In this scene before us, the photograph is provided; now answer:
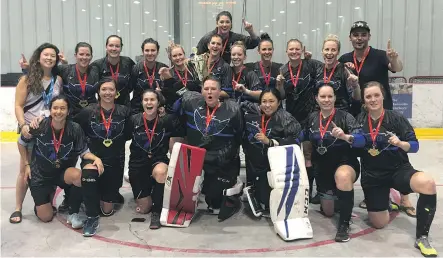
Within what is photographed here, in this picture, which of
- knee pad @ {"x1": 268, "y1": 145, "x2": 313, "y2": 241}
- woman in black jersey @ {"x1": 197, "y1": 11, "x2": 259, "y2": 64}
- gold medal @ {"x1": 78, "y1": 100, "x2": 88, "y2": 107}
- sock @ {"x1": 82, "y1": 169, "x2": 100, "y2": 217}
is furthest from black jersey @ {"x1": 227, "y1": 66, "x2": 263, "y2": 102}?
sock @ {"x1": 82, "y1": 169, "x2": 100, "y2": 217}

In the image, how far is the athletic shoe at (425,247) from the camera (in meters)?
2.71

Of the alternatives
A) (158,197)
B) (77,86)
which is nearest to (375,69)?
(158,197)

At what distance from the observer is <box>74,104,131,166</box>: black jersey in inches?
134

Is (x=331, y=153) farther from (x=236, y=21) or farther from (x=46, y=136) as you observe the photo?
(x=236, y=21)

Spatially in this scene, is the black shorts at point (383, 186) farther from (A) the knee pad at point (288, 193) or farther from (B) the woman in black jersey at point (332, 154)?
(A) the knee pad at point (288, 193)

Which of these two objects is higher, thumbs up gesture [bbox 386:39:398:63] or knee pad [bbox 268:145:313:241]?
thumbs up gesture [bbox 386:39:398:63]

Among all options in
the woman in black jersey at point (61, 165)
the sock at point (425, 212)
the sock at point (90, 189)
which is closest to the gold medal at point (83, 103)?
the woman in black jersey at point (61, 165)

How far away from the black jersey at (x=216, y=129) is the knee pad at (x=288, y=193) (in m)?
0.46

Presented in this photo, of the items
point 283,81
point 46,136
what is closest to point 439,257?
point 283,81

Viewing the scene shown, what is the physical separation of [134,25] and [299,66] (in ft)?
20.0

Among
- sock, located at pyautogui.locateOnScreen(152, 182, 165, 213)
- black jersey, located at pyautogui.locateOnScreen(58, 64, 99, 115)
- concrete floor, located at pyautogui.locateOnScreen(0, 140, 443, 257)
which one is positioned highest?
black jersey, located at pyautogui.locateOnScreen(58, 64, 99, 115)

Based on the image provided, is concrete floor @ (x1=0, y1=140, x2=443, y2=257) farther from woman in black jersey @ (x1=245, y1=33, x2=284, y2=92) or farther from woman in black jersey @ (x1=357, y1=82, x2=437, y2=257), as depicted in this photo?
woman in black jersey @ (x1=245, y1=33, x2=284, y2=92)

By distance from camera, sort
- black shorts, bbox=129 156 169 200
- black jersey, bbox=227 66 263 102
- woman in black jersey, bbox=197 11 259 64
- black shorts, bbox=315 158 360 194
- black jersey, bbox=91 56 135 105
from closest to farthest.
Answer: black shorts, bbox=315 158 360 194, black shorts, bbox=129 156 169 200, black jersey, bbox=227 66 263 102, black jersey, bbox=91 56 135 105, woman in black jersey, bbox=197 11 259 64

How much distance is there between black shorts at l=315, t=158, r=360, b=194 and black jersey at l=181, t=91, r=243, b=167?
2.44ft
